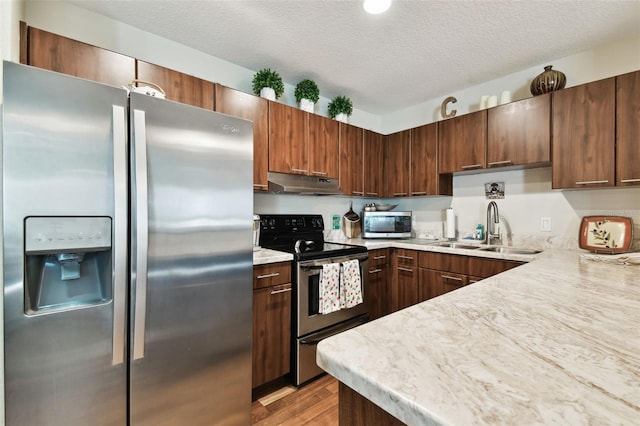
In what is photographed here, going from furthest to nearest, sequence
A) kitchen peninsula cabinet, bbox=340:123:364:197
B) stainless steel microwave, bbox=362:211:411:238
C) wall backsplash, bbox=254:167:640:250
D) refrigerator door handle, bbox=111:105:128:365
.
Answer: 1. stainless steel microwave, bbox=362:211:411:238
2. kitchen peninsula cabinet, bbox=340:123:364:197
3. wall backsplash, bbox=254:167:640:250
4. refrigerator door handle, bbox=111:105:128:365

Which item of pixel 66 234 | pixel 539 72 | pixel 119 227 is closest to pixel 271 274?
pixel 119 227

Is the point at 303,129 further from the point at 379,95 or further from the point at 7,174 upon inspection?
the point at 7,174

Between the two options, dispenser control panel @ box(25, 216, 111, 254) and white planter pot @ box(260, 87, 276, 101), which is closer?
dispenser control panel @ box(25, 216, 111, 254)

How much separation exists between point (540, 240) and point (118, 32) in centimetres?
363

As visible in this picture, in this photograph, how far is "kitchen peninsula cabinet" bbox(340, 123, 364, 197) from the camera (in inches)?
109

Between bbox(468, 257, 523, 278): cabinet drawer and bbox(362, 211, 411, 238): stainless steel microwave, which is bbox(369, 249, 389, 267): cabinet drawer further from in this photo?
bbox(468, 257, 523, 278): cabinet drawer

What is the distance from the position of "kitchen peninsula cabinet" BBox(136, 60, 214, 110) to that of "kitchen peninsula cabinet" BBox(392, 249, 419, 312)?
2.09 m

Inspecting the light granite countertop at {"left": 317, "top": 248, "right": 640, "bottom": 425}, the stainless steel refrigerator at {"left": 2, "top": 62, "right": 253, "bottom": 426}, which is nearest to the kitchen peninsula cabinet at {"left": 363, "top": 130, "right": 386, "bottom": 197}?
the stainless steel refrigerator at {"left": 2, "top": 62, "right": 253, "bottom": 426}

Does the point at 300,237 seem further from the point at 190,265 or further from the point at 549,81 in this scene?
the point at 549,81

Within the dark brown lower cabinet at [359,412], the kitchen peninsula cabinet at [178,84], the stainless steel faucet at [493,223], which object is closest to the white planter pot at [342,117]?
the kitchen peninsula cabinet at [178,84]

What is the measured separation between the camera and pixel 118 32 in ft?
6.15

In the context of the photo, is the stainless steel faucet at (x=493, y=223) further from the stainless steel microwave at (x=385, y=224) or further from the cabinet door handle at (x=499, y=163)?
the stainless steel microwave at (x=385, y=224)

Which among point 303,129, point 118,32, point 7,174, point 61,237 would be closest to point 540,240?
point 303,129

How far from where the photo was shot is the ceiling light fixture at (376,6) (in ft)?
5.24
